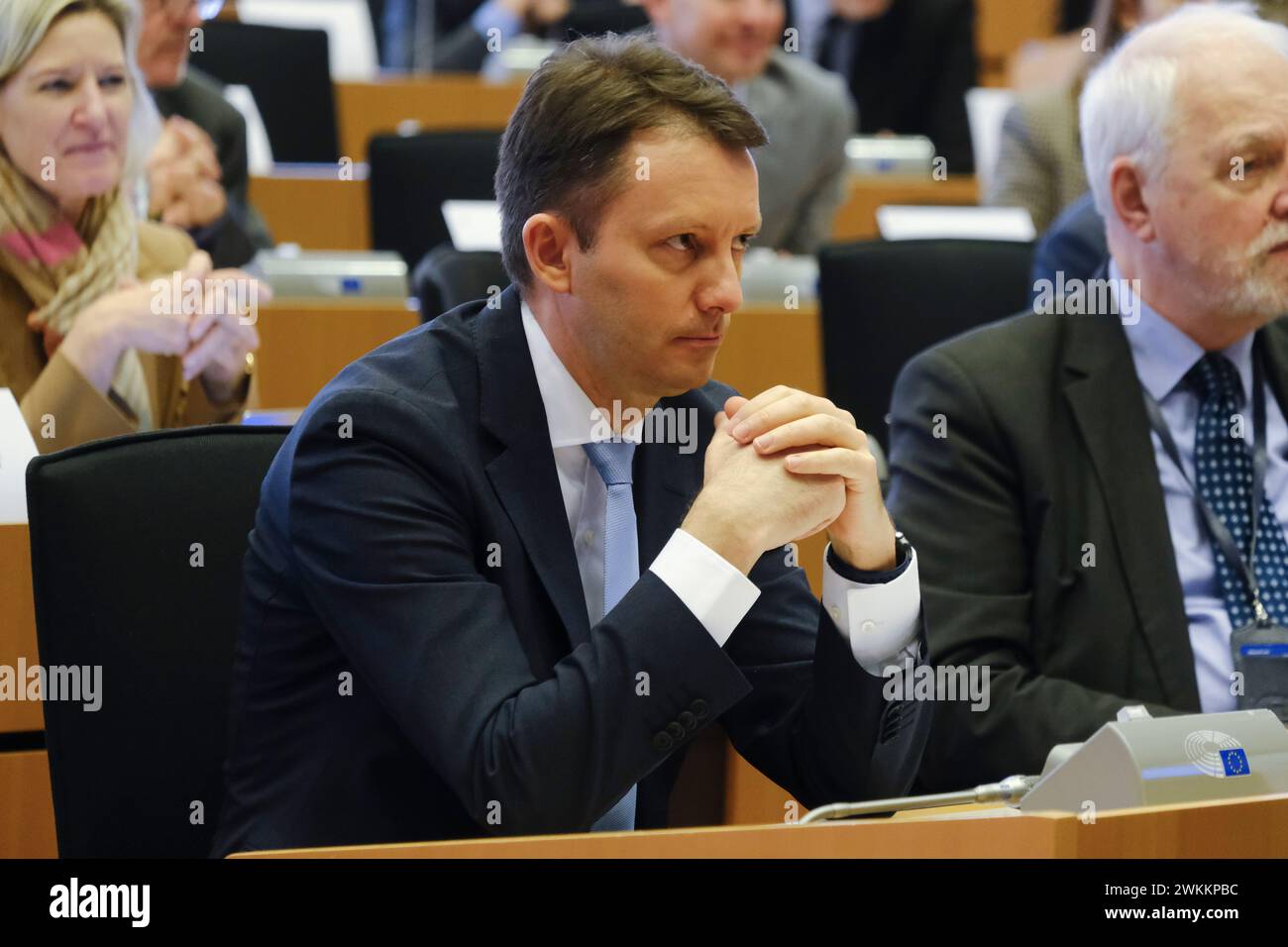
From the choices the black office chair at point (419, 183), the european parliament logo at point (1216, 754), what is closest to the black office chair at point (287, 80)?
the black office chair at point (419, 183)

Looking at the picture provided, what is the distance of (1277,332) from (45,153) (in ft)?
6.04

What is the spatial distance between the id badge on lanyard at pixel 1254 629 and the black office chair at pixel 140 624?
127cm

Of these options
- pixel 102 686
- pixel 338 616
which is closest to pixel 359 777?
pixel 338 616

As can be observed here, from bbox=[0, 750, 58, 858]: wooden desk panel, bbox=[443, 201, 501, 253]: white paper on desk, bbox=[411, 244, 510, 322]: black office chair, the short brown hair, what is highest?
bbox=[443, 201, 501, 253]: white paper on desk

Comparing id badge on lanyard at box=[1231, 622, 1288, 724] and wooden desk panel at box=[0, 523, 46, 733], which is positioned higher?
wooden desk panel at box=[0, 523, 46, 733]

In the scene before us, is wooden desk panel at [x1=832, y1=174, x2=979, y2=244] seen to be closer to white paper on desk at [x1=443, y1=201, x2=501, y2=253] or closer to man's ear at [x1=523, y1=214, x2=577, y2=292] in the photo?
white paper on desk at [x1=443, y1=201, x2=501, y2=253]

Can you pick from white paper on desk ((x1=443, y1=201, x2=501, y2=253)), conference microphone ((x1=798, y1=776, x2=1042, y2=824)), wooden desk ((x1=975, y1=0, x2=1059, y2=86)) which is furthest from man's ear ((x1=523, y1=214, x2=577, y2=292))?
wooden desk ((x1=975, y1=0, x2=1059, y2=86))

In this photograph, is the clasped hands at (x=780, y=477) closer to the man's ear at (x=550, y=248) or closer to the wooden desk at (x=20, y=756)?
the man's ear at (x=550, y=248)

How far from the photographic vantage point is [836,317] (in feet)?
11.3

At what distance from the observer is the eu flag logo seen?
152 centimetres

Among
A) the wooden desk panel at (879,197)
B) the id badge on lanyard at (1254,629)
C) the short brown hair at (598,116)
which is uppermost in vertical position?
the wooden desk panel at (879,197)

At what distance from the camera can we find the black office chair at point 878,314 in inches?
136

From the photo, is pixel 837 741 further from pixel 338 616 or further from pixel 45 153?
pixel 45 153

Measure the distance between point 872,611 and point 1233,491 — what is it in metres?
0.86
